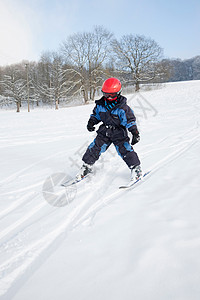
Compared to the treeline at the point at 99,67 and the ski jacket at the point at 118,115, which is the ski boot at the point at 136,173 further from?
the treeline at the point at 99,67

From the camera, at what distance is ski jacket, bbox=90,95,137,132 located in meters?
2.75

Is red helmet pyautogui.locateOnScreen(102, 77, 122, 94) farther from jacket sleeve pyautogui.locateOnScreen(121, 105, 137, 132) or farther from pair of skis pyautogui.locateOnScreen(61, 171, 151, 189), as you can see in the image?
pair of skis pyautogui.locateOnScreen(61, 171, 151, 189)

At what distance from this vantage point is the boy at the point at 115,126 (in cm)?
274

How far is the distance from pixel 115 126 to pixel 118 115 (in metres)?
0.18

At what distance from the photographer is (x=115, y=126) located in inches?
113

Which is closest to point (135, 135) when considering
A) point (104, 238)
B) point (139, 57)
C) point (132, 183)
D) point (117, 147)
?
point (117, 147)

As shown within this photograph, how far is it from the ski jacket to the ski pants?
147mm

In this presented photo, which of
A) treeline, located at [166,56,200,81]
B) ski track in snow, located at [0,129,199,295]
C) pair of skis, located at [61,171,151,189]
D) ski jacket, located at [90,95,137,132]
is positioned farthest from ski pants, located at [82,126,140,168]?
treeline, located at [166,56,200,81]

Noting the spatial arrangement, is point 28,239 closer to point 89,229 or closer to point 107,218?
point 89,229

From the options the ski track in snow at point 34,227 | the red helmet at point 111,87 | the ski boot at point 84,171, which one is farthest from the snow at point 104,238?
the red helmet at point 111,87

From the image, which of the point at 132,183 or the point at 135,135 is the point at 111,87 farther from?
the point at 132,183

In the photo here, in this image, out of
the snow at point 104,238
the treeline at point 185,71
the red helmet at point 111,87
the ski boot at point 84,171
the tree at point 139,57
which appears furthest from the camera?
the treeline at point 185,71

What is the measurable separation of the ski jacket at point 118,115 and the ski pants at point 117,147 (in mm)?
147

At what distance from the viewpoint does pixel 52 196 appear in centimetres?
259
